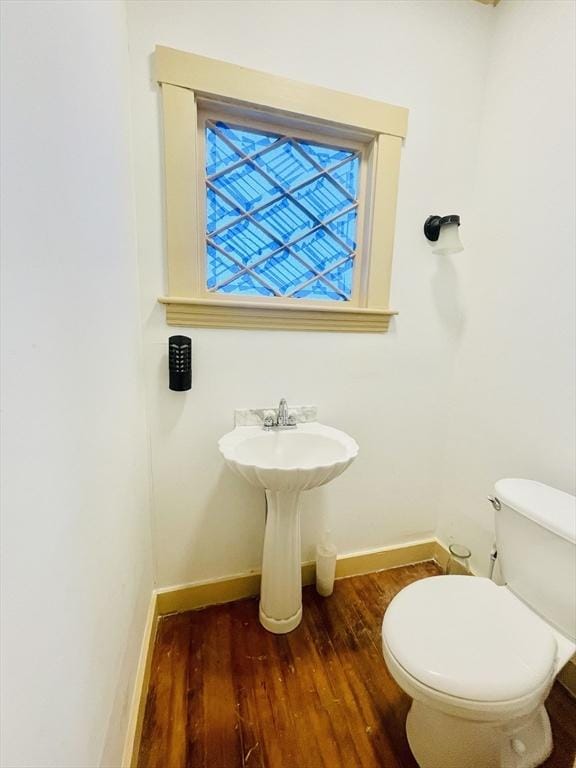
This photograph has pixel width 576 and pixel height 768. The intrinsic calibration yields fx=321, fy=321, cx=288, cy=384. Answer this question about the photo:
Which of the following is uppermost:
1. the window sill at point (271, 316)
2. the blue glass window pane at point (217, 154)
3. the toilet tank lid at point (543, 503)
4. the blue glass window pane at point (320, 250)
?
the blue glass window pane at point (217, 154)

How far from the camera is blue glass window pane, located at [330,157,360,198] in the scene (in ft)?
4.43

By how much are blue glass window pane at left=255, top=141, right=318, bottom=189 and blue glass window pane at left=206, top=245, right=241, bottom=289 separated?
372 mm

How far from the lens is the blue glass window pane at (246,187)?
1.24 metres

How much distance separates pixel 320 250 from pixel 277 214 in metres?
0.23

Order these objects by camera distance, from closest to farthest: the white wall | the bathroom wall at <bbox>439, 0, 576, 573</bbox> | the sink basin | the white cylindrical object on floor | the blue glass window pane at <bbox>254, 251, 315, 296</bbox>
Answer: the white wall < the sink basin < the bathroom wall at <bbox>439, 0, 576, 573</bbox> < the blue glass window pane at <bbox>254, 251, 315, 296</bbox> < the white cylindrical object on floor

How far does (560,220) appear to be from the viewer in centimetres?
114

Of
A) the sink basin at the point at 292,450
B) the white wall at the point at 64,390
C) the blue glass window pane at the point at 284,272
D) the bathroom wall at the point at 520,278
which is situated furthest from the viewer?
the blue glass window pane at the point at 284,272

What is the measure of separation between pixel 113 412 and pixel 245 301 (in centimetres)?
64

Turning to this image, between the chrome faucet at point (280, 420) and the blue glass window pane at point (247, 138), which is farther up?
the blue glass window pane at point (247, 138)

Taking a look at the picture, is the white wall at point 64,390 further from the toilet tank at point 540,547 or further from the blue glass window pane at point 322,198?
the toilet tank at point 540,547

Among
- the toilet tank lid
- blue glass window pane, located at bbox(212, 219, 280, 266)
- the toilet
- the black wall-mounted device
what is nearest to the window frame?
blue glass window pane, located at bbox(212, 219, 280, 266)

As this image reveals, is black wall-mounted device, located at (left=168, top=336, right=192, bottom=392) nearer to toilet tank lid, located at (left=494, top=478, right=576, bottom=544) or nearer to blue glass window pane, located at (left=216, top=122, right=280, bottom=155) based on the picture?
blue glass window pane, located at (left=216, top=122, right=280, bottom=155)

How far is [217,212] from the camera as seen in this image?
1248mm

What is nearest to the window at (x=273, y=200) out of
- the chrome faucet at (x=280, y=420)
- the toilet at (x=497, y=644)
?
the chrome faucet at (x=280, y=420)
